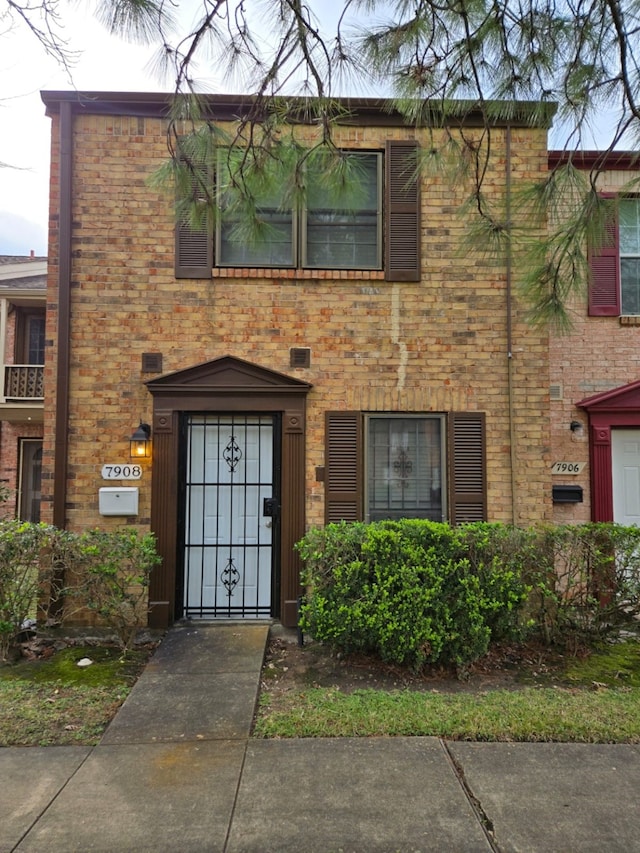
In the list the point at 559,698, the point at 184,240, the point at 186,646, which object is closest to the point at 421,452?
the point at 559,698

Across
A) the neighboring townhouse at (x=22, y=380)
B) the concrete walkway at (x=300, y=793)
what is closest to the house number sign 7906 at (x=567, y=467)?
the concrete walkway at (x=300, y=793)

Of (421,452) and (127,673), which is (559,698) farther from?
(127,673)

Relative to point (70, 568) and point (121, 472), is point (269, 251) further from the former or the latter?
point (70, 568)

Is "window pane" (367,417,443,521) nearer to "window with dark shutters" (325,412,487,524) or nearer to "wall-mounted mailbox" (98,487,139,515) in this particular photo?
"window with dark shutters" (325,412,487,524)

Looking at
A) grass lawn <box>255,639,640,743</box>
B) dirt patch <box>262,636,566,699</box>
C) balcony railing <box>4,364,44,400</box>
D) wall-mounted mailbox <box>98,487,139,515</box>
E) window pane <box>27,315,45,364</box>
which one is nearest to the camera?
grass lawn <box>255,639,640,743</box>

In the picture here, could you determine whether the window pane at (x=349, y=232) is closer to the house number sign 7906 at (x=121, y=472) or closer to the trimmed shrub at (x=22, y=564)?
the house number sign 7906 at (x=121, y=472)

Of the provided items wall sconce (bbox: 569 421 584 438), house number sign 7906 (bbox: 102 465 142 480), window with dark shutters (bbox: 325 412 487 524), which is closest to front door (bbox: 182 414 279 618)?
house number sign 7906 (bbox: 102 465 142 480)

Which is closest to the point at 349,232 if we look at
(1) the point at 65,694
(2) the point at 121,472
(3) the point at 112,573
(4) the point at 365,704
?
(2) the point at 121,472

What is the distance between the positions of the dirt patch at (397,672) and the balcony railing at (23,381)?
358 inches

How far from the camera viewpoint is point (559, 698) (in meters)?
3.77

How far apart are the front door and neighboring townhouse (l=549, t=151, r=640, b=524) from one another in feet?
11.3

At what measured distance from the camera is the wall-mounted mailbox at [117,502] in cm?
523

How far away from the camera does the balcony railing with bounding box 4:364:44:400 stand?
36.6 ft

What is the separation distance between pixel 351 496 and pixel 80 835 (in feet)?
11.5
